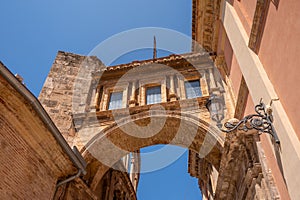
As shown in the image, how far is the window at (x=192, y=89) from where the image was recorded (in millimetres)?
Result: 10039

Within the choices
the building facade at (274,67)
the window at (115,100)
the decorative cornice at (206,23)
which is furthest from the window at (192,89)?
the building facade at (274,67)

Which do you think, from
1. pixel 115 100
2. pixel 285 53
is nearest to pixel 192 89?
pixel 115 100

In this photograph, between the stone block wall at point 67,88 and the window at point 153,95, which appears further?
the window at point 153,95

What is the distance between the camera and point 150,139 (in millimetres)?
10422

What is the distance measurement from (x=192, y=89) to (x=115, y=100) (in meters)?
2.99

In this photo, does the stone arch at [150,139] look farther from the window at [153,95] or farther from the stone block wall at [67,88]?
the stone block wall at [67,88]

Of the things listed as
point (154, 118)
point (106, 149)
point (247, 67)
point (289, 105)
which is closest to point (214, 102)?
point (154, 118)

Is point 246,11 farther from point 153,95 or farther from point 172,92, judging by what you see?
point 153,95

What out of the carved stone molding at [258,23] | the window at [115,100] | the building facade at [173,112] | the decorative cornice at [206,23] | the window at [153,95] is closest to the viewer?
the building facade at [173,112]

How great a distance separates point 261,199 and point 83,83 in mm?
8007

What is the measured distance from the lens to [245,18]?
5.80 metres

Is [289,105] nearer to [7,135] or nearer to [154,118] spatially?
[7,135]

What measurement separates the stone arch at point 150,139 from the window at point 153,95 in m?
0.87

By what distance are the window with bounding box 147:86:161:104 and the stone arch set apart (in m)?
0.87
